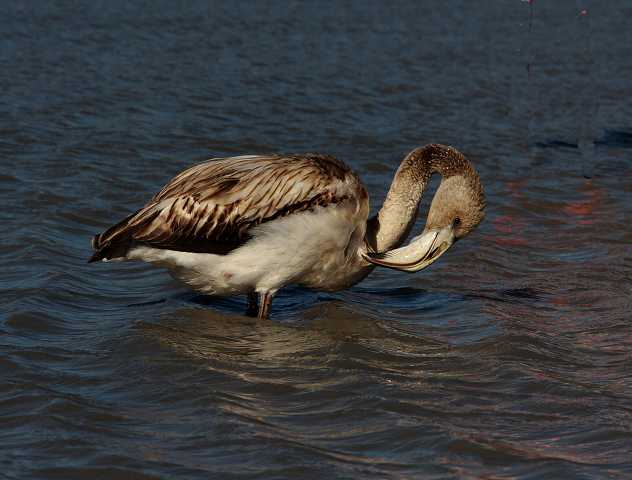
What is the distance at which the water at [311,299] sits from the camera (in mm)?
5848

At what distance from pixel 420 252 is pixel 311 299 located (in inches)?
56.2

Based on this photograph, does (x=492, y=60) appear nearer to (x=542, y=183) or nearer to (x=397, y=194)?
(x=542, y=183)

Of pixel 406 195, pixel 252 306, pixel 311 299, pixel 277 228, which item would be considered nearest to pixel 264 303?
pixel 252 306

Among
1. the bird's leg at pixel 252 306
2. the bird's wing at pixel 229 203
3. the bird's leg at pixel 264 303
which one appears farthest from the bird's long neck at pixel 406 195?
the bird's leg at pixel 252 306

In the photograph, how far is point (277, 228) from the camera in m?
7.73

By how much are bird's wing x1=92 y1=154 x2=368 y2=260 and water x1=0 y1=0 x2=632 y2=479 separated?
0.61 m

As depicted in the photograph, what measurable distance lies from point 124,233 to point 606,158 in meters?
8.62

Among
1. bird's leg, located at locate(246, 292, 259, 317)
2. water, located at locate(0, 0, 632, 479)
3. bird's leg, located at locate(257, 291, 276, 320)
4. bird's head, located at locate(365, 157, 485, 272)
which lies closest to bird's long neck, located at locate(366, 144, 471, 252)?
bird's head, located at locate(365, 157, 485, 272)

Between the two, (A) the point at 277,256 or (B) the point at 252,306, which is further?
(B) the point at 252,306

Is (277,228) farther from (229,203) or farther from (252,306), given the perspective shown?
(252,306)

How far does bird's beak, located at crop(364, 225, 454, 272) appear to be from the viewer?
7.91 metres

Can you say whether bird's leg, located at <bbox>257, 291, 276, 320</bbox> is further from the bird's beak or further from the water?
the bird's beak

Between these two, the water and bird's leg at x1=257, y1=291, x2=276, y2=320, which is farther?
bird's leg at x1=257, y1=291, x2=276, y2=320

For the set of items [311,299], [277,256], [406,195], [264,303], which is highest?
[406,195]
